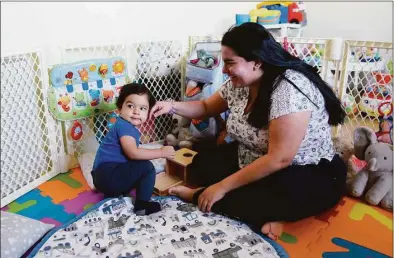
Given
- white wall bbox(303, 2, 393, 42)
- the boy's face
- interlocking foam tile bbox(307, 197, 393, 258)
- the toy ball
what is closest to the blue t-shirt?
the boy's face

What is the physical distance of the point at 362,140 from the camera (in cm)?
145

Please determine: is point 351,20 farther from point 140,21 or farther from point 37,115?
point 37,115

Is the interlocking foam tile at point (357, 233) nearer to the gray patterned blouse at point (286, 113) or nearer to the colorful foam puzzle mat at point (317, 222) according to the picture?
the colorful foam puzzle mat at point (317, 222)

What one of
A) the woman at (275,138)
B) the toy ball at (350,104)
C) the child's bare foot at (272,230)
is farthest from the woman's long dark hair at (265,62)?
the toy ball at (350,104)

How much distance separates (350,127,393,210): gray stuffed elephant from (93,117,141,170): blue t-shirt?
33.9 inches

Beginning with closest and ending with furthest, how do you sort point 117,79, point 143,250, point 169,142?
1. point 143,250
2. point 117,79
3. point 169,142

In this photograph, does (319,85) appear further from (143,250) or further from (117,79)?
(117,79)

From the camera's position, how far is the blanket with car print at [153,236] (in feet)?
3.51

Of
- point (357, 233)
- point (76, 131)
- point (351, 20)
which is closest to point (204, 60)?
point (76, 131)

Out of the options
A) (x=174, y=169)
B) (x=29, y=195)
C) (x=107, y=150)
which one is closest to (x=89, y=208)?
(x=107, y=150)

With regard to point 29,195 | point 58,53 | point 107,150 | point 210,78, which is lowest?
point 29,195

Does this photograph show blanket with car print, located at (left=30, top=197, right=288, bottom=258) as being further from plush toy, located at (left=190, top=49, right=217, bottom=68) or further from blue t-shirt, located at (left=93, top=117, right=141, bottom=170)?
plush toy, located at (left=190, top=49, right=217, bottom=68)

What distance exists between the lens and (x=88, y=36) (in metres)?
1.71

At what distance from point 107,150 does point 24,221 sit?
0.35 metres
